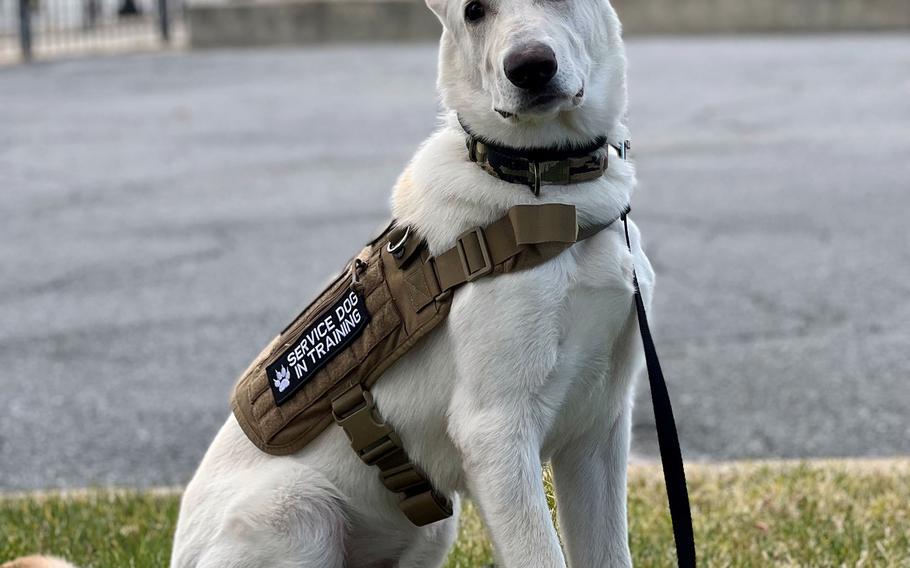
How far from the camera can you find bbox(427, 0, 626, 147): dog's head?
267 centimetres

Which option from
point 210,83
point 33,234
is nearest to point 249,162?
point 33,234

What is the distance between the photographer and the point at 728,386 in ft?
18.8

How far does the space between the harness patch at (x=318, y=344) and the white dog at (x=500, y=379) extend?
13cm

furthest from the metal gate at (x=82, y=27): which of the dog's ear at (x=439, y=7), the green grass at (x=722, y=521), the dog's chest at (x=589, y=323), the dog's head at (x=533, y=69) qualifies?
the dog's chest at (x=589, y=323)

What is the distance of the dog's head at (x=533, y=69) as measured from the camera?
8.75 ft

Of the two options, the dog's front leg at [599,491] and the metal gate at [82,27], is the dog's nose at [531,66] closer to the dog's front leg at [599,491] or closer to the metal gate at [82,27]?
the dog's front leg at [599,491]

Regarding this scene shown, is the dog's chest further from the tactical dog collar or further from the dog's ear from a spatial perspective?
the dog's ear

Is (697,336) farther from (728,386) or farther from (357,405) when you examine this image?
(357,405)

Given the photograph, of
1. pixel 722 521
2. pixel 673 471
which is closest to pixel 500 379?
pixel 673 471

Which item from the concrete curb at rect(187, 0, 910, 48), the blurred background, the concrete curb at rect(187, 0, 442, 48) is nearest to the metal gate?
the concrete curb at rect(187, 0, 442, 48)

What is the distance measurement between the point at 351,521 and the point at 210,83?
46.7 ft

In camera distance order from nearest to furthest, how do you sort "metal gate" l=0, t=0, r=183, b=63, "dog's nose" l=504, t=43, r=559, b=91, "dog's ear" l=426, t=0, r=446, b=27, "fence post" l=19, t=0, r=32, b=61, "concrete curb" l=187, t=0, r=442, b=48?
"dog's nose" l=504, t=43, r=559, b=91
"dog's ear" l=426, t=0, r=446, b=27
"fence post" l=19, t=0, r=32, b=61
"metal gate" l=0, t=0, r=183, b=63
"concrete curb" l=187, t=0, r=442, b=48

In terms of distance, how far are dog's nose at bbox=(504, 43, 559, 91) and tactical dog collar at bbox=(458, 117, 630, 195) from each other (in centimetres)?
21

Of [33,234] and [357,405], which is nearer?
[357,405]
